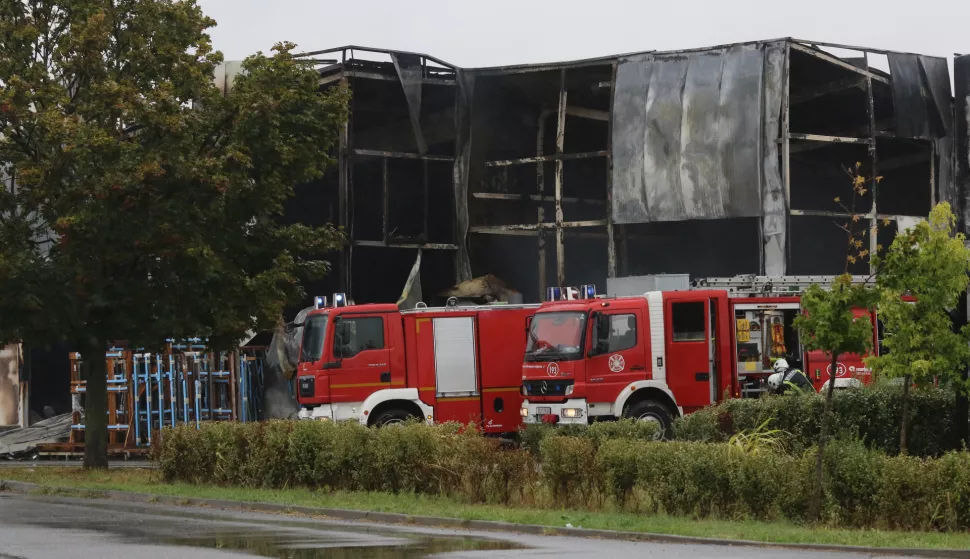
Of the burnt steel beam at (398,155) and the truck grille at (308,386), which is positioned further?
the burnt steel beam at (398,155)

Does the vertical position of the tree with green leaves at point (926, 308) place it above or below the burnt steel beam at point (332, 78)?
below

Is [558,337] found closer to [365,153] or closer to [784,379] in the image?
[784,379]

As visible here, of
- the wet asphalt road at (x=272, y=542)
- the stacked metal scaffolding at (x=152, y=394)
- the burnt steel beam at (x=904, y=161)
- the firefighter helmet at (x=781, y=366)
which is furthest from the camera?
the burnt steel beam at (x=904, y=161)

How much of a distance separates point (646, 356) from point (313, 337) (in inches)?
247

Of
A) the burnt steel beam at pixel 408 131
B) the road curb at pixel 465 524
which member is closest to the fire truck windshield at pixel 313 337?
the road curb at pixel 465 524

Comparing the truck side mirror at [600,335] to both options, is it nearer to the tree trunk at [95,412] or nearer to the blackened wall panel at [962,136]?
the tree trunk at [95,412]

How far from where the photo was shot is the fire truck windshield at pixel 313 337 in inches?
1032

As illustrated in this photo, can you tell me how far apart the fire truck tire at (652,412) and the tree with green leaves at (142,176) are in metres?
6.14

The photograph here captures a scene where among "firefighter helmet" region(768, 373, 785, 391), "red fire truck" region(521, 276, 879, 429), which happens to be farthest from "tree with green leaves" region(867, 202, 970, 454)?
"red fire truck" region(521, 276, 879, 429)

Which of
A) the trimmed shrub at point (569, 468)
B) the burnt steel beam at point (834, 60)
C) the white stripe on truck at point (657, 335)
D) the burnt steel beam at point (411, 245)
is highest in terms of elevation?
the burnt steel beam at point (834, 60)

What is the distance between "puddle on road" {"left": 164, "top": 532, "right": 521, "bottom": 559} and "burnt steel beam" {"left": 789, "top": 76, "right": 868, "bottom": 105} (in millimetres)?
25832

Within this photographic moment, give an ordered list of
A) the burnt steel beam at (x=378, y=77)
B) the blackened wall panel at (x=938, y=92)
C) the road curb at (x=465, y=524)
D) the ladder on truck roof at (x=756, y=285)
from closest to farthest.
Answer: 1. the road curb at (x=465, y=524)
2. the ladder on truck roof at (x=756, y=285)
3. the burnt steel beam at (x=378, y=77)
4. the blackened wall panel at (x=938, y=92)

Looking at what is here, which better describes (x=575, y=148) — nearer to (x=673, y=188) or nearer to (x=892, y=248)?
(x=673, y=188)

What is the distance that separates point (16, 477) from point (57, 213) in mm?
4465
